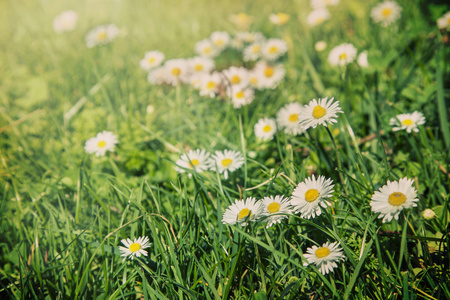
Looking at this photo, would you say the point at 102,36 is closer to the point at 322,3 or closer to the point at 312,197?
the point at 322,3

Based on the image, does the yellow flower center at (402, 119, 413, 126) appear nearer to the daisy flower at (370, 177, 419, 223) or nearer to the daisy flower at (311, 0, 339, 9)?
the daisy flower at (370, 177, 419, 223)

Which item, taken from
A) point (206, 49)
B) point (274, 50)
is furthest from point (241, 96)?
point (206, 49)

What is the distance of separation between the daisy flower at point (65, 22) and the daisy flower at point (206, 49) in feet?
4.39

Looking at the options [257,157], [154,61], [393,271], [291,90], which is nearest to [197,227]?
[257,157]

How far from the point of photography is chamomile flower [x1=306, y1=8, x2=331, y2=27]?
300cm

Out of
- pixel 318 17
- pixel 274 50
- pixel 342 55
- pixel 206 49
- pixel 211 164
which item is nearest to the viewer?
pixel 211 164

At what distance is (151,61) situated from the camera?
2.75m

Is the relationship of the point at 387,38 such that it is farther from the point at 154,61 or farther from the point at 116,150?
the point at 116,150

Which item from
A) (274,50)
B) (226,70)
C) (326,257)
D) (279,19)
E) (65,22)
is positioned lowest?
(326,257)

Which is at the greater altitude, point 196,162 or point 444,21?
point 444,21

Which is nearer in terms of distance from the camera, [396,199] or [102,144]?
[396,199]

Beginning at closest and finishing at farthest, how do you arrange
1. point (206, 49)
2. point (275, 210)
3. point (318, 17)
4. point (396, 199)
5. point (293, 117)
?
point (396, 199), point (275, 210), point (293, 117), point (206, 49), point (318, 17)

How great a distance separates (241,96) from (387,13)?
1.32 m

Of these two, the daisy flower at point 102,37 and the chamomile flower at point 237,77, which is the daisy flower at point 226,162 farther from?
the daisy flower at point 102,37
